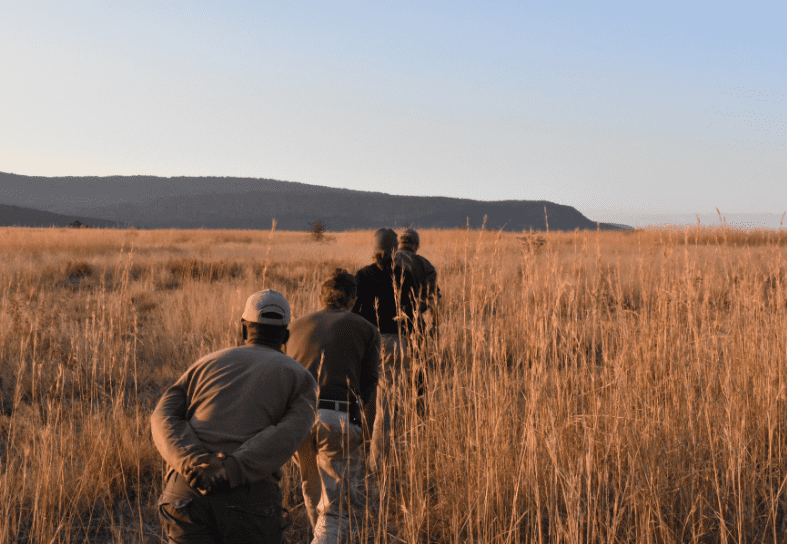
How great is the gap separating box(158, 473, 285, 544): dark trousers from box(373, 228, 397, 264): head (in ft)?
7.38

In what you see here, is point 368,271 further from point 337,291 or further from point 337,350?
point 337,350

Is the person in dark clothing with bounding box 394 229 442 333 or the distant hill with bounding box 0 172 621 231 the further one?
the distant hill with bounding box 0 172 621 231

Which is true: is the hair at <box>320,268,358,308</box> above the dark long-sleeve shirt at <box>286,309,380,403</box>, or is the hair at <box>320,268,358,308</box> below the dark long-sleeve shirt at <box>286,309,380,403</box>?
above

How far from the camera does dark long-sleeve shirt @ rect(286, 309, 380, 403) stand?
2.70 m

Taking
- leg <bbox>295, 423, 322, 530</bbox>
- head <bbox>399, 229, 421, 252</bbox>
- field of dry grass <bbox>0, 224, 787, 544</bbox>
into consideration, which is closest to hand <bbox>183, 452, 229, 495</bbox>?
field of dry grass <bbox>0, 224, 787, 544</bbox>

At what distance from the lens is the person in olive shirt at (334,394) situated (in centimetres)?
264

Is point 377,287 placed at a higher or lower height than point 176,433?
higher

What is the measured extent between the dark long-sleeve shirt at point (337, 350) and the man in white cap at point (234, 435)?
647 millimetres

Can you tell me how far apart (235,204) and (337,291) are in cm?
12938

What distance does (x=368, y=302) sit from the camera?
396 cm

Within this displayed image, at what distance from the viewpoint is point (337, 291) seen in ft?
9.41

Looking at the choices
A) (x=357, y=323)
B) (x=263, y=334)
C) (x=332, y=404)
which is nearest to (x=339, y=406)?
(x=332, y=404)

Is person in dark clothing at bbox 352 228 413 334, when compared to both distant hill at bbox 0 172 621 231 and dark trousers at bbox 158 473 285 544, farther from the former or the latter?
distant hill at bbox 0 172 621 231

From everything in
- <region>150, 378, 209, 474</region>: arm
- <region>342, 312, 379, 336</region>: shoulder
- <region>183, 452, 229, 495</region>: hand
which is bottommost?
<region>183, 452, 229, 495</region>: hand
